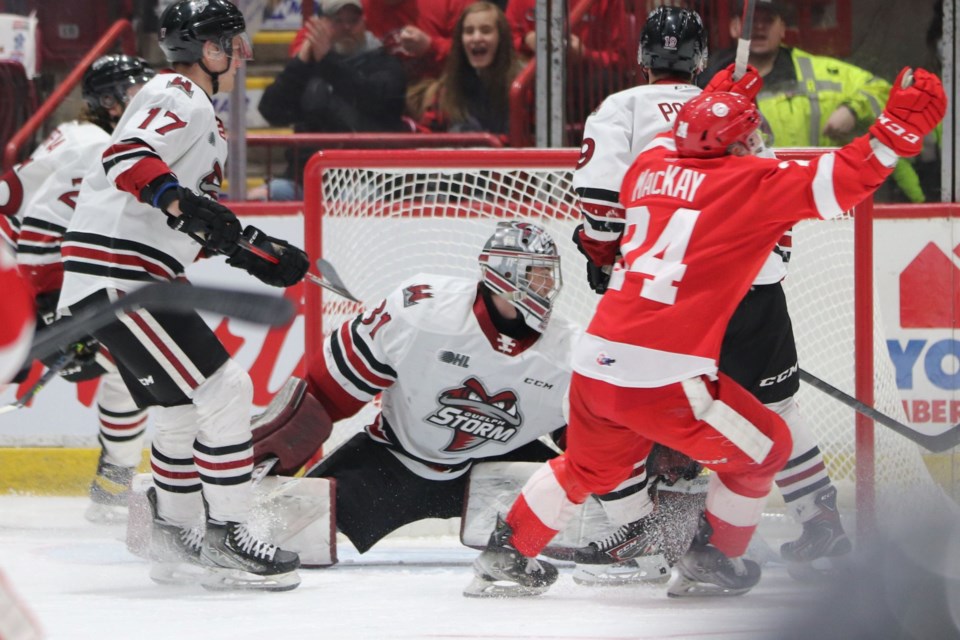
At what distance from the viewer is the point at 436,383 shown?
356 cm

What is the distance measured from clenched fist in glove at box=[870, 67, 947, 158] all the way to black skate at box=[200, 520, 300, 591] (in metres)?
1.56

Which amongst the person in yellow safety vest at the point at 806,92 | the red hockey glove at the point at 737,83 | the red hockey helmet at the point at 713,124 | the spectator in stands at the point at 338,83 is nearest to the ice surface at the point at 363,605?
the red hockey helmet at the point at 713,124

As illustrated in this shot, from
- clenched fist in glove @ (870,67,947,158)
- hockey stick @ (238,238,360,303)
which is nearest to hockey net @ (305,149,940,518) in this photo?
hockey stick @ (238,238,360,303)

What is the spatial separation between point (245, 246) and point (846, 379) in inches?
67.2

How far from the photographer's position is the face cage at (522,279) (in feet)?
11.4

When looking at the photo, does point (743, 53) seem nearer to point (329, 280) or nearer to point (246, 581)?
point (329, 280)

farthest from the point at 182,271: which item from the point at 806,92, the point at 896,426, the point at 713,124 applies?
the point at 806,92

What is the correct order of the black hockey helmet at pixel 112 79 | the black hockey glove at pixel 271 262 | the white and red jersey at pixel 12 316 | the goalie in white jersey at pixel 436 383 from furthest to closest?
the black hockey helmet at pixel 112 79
the goalie in white jersey at pixel 436 383
the black hockey glove at pixel 271 262
the white and red jersey at pixel 12 316

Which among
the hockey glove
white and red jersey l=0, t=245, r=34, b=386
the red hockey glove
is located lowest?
the hockey glove

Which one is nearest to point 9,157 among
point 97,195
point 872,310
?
point 97,195

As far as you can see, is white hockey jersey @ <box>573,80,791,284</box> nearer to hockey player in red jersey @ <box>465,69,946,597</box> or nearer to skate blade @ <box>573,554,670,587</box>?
hockey player in red jersey @ <box>465,69,946,597</box>

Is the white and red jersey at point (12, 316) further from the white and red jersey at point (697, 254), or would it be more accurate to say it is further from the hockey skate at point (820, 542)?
the hockey skate at point (820, 542)

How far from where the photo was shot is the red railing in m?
5.80

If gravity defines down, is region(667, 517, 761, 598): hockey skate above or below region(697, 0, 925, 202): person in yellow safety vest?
below
